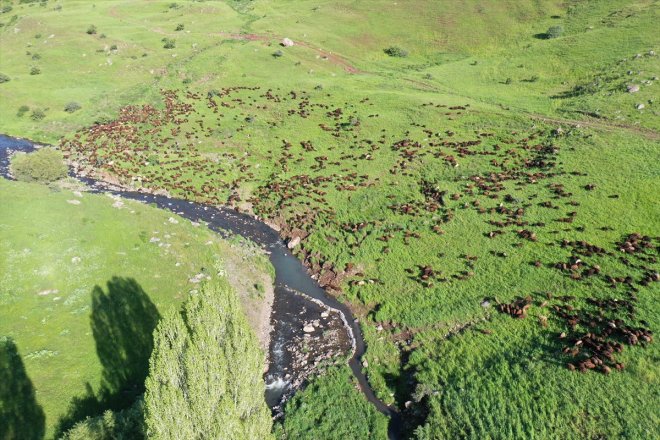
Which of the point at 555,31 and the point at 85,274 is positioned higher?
the point at 555,31

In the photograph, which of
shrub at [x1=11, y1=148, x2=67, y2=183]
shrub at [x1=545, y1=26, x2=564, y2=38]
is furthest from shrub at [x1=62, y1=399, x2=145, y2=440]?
shrub at [x1=545, y1=26, x2=564, y2=38]

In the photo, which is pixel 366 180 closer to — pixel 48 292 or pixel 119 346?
pixel 119 346

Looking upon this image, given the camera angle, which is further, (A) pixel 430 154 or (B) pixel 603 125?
(A) pixel 430 154

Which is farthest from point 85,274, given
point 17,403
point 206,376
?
point 206,376

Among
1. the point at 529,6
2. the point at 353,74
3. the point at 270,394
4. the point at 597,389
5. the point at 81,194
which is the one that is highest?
the point at 529,6

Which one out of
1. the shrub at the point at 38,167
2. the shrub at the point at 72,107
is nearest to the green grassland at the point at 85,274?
the shrub at the point at 38,167

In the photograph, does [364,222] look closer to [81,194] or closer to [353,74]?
[81,194]

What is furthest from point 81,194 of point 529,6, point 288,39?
point 529,6
